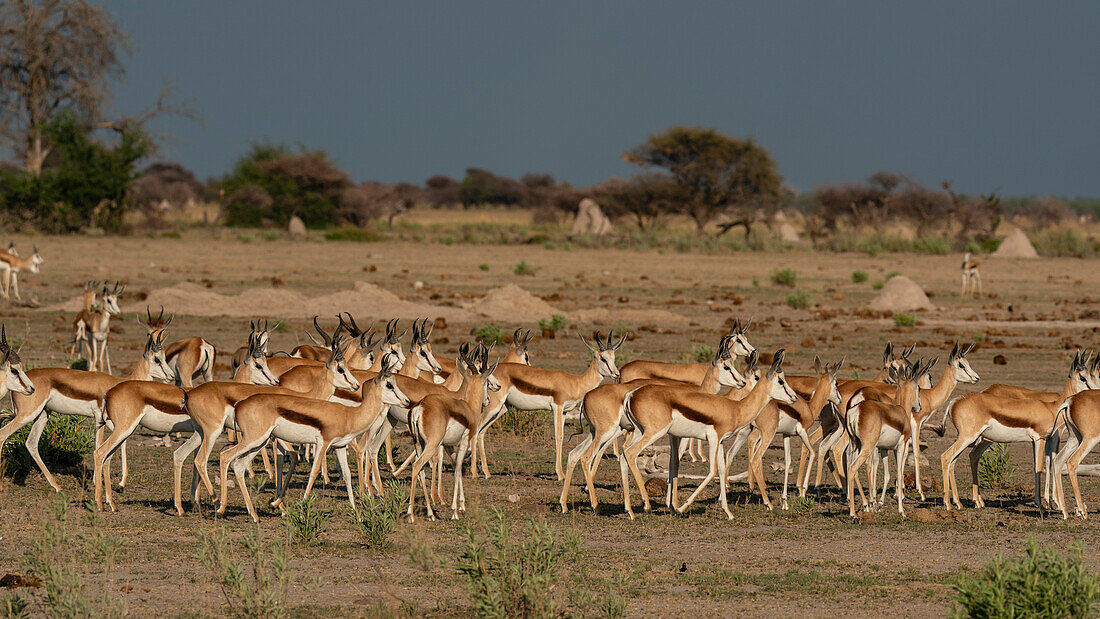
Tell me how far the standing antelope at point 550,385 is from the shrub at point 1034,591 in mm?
6145

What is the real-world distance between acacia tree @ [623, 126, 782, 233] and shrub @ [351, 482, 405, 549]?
62.3 meters

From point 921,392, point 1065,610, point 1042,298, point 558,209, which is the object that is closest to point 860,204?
point 558,209

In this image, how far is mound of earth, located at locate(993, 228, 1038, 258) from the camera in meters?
49.8

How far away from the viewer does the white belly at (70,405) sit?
10.9m

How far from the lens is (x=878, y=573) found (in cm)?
852

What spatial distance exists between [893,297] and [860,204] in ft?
160

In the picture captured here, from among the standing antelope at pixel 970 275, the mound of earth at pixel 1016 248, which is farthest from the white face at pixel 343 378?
the mound of earth at pixel 1016 248

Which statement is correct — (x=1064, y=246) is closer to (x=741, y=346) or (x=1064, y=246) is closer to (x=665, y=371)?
(x=741, y=346)

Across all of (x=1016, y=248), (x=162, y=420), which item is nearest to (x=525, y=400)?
(x=162, y=420)

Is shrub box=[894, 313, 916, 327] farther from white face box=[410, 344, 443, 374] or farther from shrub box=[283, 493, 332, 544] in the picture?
shrub box=[283, 493, 332, 544]

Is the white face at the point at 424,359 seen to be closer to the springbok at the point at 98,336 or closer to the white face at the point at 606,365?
the white face at the point at 606,365

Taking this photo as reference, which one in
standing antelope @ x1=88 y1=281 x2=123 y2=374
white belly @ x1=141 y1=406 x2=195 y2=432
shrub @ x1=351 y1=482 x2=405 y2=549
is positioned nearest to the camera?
shrub @ x1=351 y1=482 x2=405 y2=549

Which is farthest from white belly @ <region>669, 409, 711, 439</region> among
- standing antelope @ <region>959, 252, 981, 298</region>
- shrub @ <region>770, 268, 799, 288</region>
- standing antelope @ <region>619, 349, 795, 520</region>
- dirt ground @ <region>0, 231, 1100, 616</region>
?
shrub @ <region>770, 268, 799, 288</region>

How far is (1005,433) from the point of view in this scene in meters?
10.9
